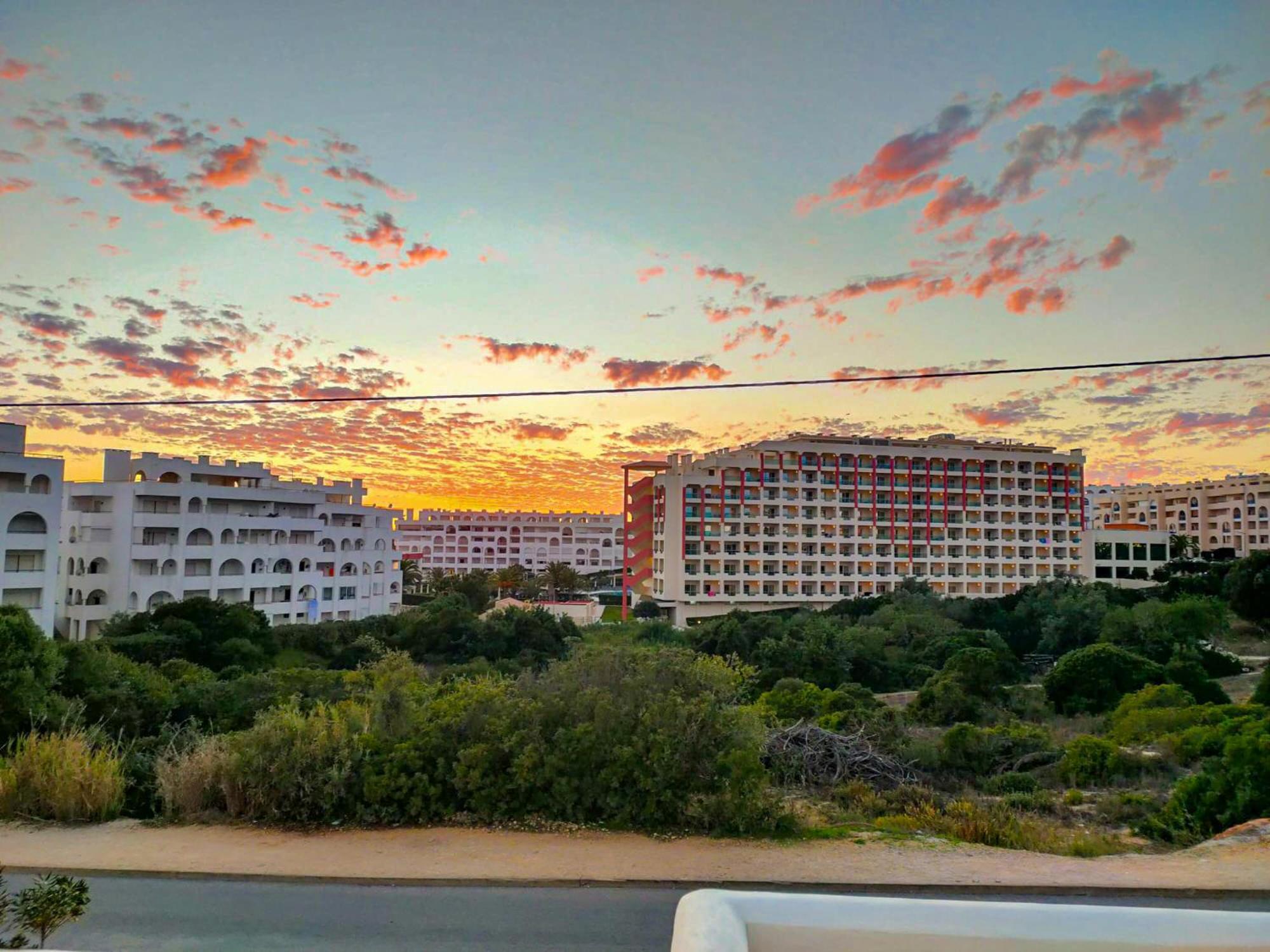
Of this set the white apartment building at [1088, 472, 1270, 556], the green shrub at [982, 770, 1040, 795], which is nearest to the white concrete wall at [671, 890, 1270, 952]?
the green shrub at [982, 770, 1040, 795]

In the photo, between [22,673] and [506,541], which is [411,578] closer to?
[506,541]

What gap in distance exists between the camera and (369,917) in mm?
6121

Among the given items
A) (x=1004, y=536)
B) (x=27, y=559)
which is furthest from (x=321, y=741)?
(x=1004, y=536)

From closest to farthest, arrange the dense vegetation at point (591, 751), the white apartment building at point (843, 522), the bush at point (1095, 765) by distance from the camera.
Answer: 1. the dense vegetation at point (591, 751)
2. the bush at point (1095, 765)
3. the white apartment building at point (843, 522)

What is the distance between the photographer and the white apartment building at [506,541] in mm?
118500

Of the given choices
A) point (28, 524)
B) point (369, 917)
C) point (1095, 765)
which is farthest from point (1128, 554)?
point (369, 917)

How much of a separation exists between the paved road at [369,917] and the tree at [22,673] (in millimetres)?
5071

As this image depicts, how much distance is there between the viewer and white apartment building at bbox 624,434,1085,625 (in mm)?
57281

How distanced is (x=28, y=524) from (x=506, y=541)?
83846 mm

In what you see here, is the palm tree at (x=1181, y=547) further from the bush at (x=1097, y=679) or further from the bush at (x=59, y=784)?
the bush at (x=59, y=784)

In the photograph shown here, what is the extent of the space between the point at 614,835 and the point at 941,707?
610 inches

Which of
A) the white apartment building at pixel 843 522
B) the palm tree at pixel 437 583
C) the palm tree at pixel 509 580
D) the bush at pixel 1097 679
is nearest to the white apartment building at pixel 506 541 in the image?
the palm tree at pixel 509 580

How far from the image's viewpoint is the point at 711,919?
2119 millimetres

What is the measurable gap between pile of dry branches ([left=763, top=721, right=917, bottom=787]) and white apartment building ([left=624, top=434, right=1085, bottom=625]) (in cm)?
4425
